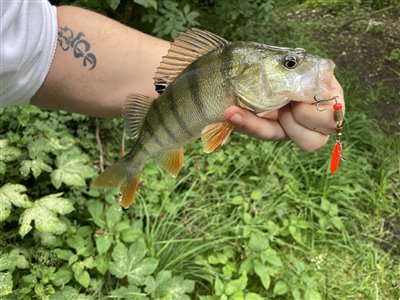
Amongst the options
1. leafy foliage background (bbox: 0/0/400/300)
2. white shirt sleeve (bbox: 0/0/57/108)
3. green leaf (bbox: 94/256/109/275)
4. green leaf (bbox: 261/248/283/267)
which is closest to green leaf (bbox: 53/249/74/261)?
leafy foliage background (bbox: 0/0/400/300)

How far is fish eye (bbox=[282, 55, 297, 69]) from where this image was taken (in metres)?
1.17

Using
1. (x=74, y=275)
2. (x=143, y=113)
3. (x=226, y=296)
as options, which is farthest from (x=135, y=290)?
(x=143, y=113)

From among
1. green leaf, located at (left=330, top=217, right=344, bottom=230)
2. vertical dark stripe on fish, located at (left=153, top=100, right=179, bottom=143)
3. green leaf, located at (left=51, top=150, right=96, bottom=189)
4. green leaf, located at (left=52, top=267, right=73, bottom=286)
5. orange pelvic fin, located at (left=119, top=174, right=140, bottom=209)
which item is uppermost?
vertical dark stripe on fish, located at (left=153, top=100, right=179, bottom=143)

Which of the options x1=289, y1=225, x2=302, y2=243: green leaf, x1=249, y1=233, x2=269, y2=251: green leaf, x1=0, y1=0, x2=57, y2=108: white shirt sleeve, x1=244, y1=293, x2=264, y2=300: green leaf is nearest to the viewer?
x1=0, y1=0, x2=57, y2=108: white shirt sleeve

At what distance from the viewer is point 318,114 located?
1284 millimetres

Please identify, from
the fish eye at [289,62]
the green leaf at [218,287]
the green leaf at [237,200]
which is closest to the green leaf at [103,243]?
the green leaf at [218,287]

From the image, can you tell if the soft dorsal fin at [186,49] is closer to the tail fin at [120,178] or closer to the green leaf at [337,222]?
the tail fin at [120,178]

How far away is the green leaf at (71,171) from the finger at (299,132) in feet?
4.33

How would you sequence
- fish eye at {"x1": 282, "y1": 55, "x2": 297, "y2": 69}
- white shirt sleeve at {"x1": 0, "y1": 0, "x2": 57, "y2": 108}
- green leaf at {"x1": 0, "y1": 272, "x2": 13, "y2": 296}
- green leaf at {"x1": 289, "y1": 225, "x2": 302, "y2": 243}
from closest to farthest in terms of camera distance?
fish eye at {"x1": 282, "y1": 55, "x2": 297, "y2": 69}, white shirt sleeve at {"x1": 0, "y1": 0, "x2": 57, "y2": 108}, green leaf at {"x1": 0, "y1": 272, "x2": 13, "y2": 296}, green leaf at {"x1": 289, "y1": 225, "x2": 302, "y2": 243}

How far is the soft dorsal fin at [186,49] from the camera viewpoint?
1.22 m

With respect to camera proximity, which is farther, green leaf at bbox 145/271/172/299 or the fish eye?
green leaf at bbox 145/271/172/299

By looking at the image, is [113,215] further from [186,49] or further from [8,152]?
[186,49]

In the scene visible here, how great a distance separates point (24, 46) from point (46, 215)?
107 cm

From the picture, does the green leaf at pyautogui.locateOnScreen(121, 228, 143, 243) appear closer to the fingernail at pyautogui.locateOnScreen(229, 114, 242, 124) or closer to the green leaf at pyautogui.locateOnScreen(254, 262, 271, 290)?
the green leaf at pyautogui.locateOnScreen(254, 262, 271, 290)
